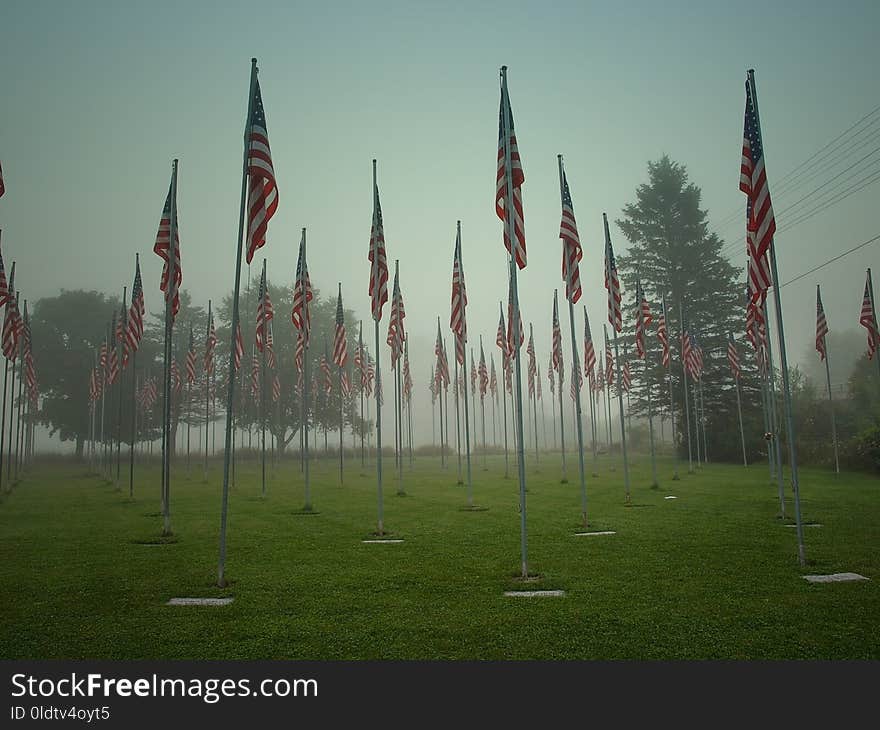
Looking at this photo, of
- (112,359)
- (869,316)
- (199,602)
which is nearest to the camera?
(199,602)

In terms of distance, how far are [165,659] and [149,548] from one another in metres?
7.07

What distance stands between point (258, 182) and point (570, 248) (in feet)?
24.5

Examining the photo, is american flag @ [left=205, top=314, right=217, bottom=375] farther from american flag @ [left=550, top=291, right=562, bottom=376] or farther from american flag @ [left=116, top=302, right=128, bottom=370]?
american flag @ [left=550, top=291, right=562, bottom=376]

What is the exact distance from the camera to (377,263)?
14414 mm

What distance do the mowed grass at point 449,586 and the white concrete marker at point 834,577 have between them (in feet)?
0.52

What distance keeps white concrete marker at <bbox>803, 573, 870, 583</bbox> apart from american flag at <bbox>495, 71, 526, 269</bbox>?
20.6ft

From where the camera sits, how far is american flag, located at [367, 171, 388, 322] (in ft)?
47.2

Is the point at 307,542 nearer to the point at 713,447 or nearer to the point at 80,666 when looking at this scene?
the point at 80,666

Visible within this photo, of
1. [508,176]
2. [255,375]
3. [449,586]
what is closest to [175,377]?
[255,375]

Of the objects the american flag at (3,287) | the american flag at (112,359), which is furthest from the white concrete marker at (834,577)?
the american flag at (112,359)

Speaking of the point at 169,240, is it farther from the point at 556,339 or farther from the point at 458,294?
the point at 556,339

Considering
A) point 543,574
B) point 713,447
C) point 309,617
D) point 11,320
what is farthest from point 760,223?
point 713,447

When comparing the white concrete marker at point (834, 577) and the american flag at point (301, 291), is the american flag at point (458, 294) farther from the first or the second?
the white concrete marker at point (834, 577)

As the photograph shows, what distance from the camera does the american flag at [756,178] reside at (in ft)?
31.6
